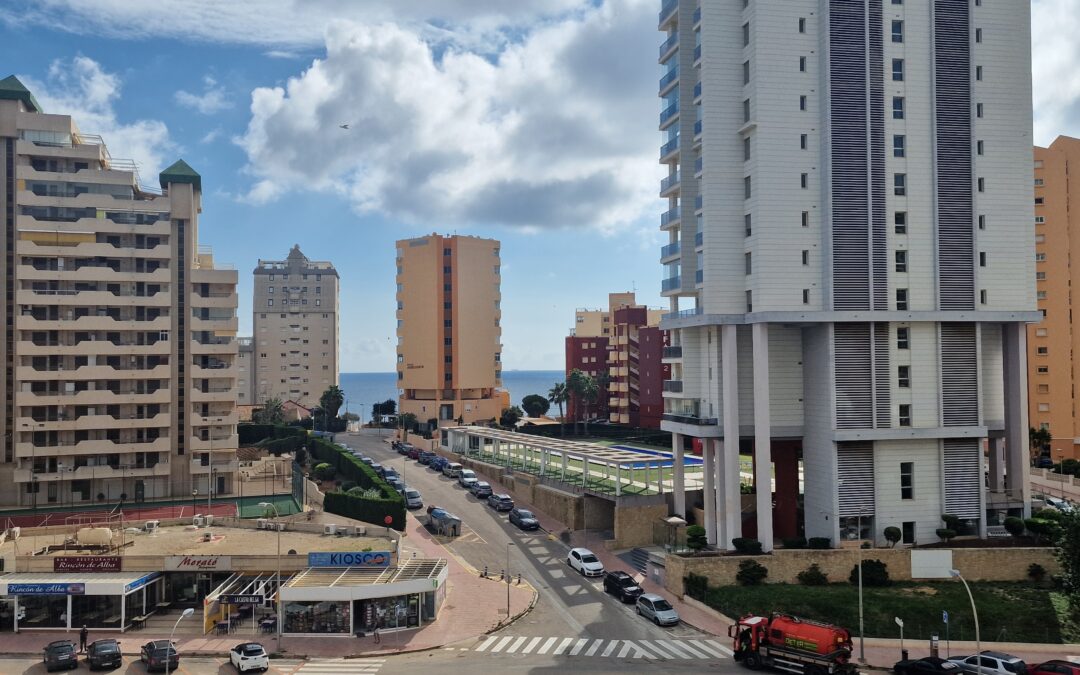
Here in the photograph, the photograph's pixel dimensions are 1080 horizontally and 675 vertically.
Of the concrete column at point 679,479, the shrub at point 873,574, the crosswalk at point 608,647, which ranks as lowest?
the crosswalk at point 608,647

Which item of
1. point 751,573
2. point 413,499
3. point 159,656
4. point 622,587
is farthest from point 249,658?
point 413,499

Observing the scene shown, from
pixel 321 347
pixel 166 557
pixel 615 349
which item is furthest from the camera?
pixel 321 347

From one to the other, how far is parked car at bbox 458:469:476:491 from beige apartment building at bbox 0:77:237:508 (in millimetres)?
24025

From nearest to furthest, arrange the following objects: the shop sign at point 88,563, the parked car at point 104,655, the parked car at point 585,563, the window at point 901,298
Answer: the parked car at point 104,655, the shop sign at point 88,563, the window at point 901,298, the parked car at point 585,563

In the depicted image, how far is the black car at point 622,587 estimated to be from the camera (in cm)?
4931

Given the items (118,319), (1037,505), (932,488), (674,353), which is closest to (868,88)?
(674,353)

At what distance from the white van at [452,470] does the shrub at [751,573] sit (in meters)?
44.1

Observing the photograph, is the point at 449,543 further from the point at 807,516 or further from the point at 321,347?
the point at 321,347

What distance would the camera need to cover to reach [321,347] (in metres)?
186

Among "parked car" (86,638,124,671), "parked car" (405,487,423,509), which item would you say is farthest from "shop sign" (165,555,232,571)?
"parked car" (405,487,423,509)

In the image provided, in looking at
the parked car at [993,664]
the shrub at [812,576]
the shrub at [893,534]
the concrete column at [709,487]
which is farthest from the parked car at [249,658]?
the shrub at [893,534]

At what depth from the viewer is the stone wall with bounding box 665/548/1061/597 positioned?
48688mm

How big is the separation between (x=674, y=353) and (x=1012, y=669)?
105 ft

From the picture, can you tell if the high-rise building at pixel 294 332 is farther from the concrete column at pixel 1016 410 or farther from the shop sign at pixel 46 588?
the concrete column at pixel 1016 410
